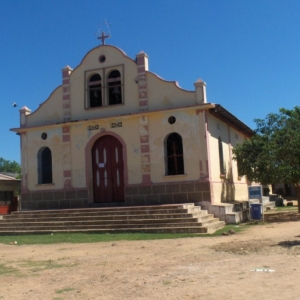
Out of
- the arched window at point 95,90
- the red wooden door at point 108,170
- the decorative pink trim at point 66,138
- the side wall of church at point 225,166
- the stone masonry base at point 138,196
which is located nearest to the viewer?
the stone masonry base at point 138,196

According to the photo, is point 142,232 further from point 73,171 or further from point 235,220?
point 73,171

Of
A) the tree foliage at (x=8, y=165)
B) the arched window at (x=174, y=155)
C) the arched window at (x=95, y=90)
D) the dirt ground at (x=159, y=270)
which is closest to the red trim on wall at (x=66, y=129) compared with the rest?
the arched window at (x=95, y=90)

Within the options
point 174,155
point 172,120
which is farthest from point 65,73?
point 174,155

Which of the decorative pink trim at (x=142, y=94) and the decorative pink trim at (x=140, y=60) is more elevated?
the decorative pink trim at (x=140, y=60)

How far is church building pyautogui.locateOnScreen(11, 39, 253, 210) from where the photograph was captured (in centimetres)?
1906

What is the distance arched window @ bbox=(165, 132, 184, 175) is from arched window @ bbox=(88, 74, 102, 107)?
4.04 meters

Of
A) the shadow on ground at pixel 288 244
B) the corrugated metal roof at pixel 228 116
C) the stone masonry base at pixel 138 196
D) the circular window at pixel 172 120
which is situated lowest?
the shadow on ground at pixel 288 244

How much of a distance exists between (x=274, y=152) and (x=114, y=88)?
7.69 m

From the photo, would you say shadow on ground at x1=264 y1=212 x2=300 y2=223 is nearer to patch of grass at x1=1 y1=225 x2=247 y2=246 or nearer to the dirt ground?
patch of grass at x1=1 y1=225 x2=247 y2=246

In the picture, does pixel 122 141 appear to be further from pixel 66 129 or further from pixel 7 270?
pixel 7 270

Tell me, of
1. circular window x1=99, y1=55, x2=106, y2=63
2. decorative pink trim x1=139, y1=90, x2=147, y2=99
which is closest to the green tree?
decorative pink trim x1=139, y1=90, x2=147, y2=99

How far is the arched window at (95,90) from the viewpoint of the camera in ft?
69.4

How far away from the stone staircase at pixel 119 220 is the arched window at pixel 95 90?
213 inches

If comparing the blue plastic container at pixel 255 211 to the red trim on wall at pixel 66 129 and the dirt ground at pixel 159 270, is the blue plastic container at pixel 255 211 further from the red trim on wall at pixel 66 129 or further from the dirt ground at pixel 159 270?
the red trim on wall at pixel 66 129
